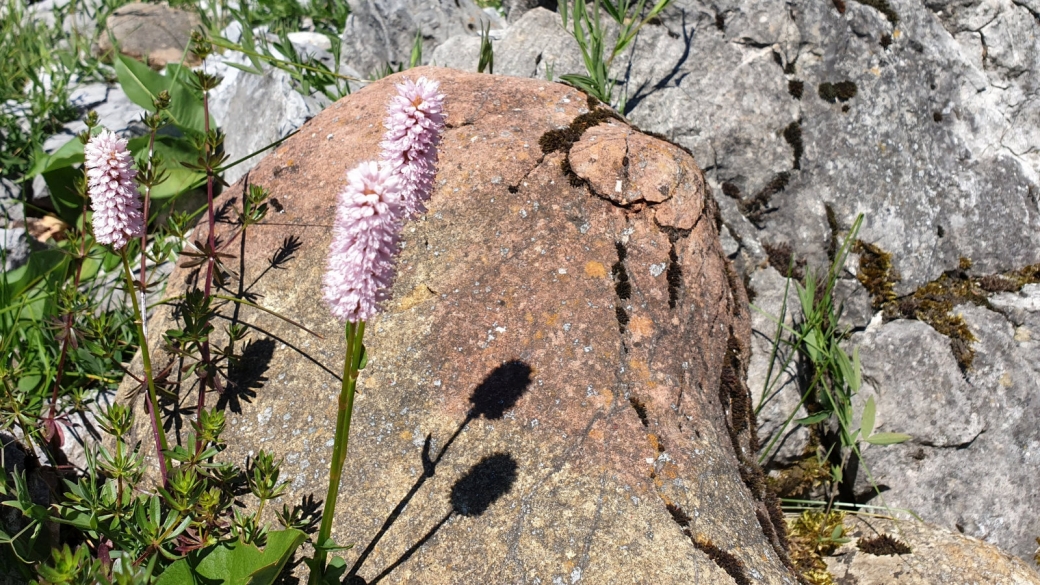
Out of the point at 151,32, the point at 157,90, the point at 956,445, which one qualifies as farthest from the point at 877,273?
the point at 151,32

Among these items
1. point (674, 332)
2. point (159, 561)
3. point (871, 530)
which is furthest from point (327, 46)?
point (871, 530)

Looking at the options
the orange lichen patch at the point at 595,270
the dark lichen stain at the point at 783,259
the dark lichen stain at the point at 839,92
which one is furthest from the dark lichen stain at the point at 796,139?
the orange lichen patch at the point at 595,270

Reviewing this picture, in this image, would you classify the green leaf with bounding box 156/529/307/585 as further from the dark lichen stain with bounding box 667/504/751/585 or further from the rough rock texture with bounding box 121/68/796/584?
the dark lichen stain with bounding box 667/504/751/585

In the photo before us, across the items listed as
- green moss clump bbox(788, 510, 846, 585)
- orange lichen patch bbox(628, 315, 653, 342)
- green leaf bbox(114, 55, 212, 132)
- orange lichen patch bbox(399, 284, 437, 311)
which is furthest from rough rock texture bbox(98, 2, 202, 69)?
green moss clump bbox(788, 510, 846, 585)

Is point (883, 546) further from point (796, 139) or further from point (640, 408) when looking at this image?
point (796, 139)

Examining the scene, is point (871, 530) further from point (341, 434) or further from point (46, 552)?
point (46, 552)

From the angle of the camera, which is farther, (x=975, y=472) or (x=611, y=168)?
(x=975, y=472)

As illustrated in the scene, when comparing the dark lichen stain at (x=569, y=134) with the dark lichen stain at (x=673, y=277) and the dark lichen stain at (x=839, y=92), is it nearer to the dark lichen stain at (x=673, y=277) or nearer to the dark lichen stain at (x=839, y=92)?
the dark lichen stain at (x=673, y=277)
